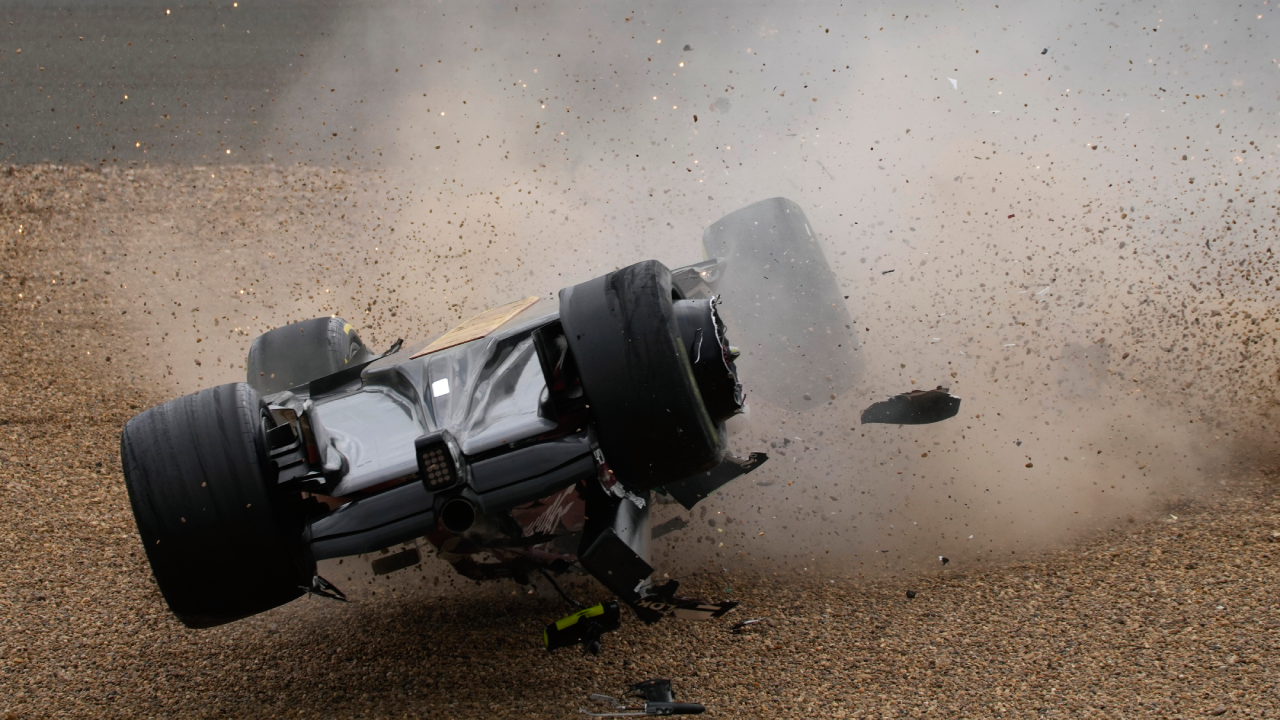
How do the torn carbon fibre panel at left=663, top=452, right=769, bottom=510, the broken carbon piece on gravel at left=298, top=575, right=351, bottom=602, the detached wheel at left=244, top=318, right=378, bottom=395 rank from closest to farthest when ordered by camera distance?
the broken carbon piece on gravel at left=298, top=575, right=351, bottom=602 < the torn carbon fibre panel at left=663, top=452, right=769, bottom=510 < the detached wheel at left=244, top=318, right=378, bottom=395

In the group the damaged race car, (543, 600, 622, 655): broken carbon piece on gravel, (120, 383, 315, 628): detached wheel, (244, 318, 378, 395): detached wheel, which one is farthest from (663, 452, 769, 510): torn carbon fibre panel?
(244, 318, 378, 395): detached wheel

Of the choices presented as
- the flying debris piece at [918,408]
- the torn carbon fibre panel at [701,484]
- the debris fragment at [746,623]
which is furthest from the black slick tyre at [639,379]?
the flying debris piece at [918,408]

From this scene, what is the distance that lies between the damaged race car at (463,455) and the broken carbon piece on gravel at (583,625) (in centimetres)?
41

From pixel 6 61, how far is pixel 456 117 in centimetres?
325

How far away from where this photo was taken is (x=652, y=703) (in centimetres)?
289

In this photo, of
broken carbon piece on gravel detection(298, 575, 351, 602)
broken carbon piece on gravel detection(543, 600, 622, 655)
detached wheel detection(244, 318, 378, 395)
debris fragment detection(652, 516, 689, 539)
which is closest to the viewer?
broken carbon piece on gravel detection(298, 575, 351, 602)

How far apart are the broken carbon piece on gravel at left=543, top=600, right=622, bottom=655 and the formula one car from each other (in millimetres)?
444

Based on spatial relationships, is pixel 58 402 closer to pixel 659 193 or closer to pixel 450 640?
pixel 450 640

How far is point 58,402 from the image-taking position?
13.6 ft

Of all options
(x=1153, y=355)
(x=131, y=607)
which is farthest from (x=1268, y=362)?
(x=131, y=607)

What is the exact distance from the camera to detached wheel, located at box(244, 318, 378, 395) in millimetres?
3686

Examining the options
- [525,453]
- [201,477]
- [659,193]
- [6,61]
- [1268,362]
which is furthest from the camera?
[6,61]

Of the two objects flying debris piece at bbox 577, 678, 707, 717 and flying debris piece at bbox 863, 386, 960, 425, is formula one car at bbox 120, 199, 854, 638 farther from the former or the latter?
flying debris piece at bbox 863, 386, 960, 425

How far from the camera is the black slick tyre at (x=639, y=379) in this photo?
214cm
